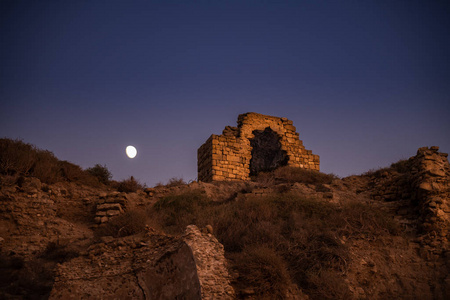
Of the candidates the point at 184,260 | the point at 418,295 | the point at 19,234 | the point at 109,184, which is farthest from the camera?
the point at 109,184

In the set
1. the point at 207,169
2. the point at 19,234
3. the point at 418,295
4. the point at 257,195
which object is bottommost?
the point at 418,295

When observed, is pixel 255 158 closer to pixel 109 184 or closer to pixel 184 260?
pixel 109 184

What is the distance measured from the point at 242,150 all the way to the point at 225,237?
7341mm

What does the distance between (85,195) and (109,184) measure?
9.53 feet

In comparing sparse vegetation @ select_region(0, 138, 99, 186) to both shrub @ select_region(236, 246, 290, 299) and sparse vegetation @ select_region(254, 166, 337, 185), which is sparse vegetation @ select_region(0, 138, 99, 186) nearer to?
sparse vegetation @ select_region(254, 166, 337, 185)

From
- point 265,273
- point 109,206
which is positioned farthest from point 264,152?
point 265,273

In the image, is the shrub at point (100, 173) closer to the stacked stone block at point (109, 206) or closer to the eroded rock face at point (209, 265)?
the stacked stone block at point (109, 206)

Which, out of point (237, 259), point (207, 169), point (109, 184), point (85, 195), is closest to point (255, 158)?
point (207, 169)

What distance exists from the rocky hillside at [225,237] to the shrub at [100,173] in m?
1.45

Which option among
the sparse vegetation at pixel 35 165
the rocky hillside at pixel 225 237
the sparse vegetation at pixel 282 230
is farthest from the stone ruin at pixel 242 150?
the sparse vegetation at pixel 35 165

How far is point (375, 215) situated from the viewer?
9586 millimetres

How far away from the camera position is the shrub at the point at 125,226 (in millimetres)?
8711

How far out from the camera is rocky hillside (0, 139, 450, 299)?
22.5 feet

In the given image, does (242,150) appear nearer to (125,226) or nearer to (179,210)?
(179,210)
